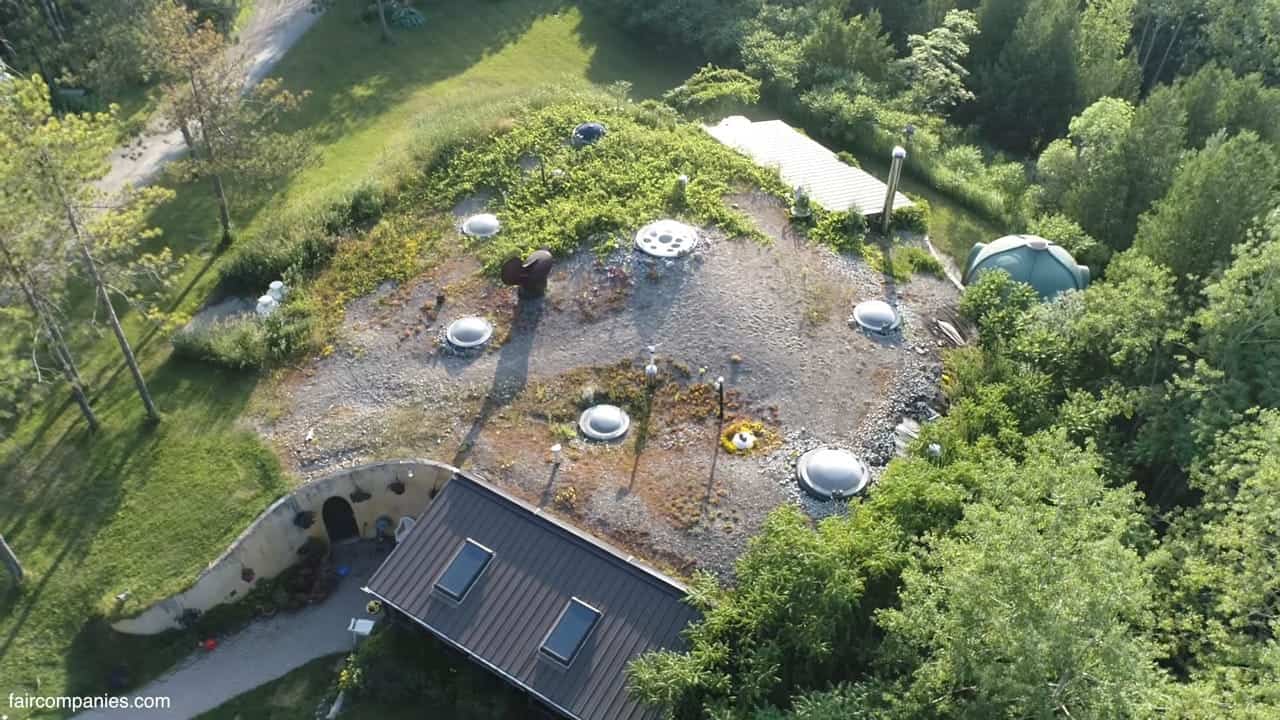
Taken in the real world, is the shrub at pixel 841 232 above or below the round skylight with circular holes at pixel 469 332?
above

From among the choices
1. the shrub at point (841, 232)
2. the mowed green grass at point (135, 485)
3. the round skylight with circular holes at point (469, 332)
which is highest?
the shrub at point (841, 232)

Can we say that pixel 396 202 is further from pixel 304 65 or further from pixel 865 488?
pixel 865 488

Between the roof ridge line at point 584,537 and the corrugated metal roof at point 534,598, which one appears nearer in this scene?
the corrugated metal roof at point 534,598

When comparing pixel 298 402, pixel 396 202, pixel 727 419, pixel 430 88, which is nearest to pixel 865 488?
pixel 727 419

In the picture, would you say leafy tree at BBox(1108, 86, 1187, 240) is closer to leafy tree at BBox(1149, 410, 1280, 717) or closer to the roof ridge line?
leafy tree at BBox(1149, 410, 1280, 717)

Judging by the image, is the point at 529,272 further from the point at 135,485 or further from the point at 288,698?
the point at 288,698

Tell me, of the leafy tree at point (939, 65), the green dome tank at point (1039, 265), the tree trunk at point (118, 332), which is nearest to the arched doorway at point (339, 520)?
the tree trunk at point (118, 332)

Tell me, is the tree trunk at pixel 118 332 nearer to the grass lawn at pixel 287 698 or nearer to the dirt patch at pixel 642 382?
the dirt patch at pixel 642 382

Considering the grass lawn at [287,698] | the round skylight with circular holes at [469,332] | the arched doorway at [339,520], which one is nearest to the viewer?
the grass lawn at [287,698]
